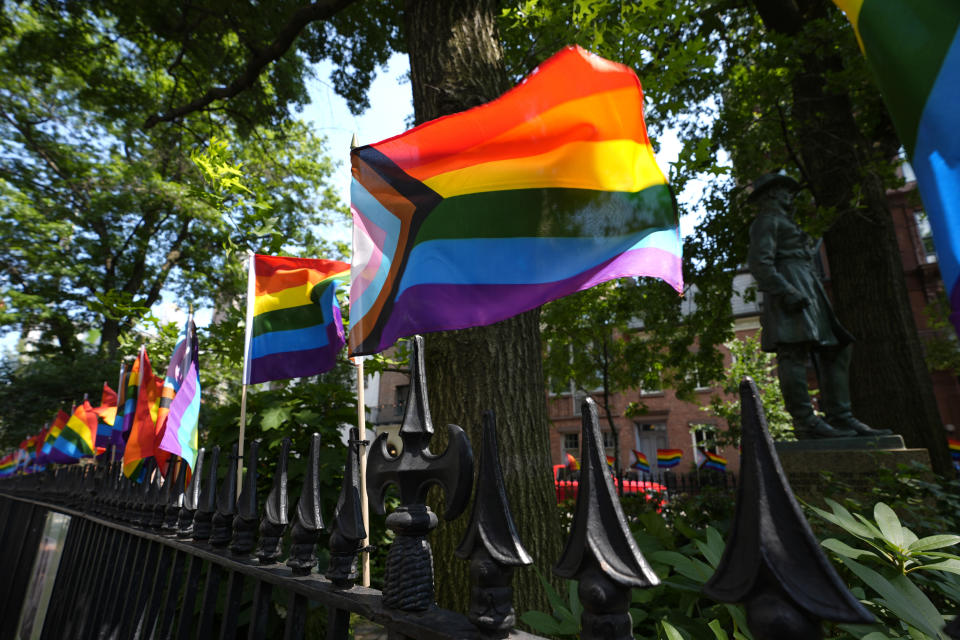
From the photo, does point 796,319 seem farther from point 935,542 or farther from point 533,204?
point 935,542

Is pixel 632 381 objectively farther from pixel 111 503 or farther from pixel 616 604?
pixel 616 604

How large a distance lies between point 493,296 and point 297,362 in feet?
8.31

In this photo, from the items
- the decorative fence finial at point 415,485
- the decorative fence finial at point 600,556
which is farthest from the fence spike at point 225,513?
the decorative fence finial at point 600,556

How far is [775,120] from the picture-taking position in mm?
8516

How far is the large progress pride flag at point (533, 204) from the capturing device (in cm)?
243

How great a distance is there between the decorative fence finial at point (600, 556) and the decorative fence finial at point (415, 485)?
10.9 inches

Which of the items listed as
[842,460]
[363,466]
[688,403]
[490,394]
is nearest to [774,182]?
[842,460]

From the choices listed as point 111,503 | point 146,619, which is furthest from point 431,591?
point 111,503

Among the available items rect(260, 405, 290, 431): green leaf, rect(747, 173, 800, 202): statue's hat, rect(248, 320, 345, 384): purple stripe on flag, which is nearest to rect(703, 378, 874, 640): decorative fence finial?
rect(248, 320, 345, 384): purple stripe on flag

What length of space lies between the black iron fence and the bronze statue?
568cm

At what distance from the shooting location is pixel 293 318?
176 inches

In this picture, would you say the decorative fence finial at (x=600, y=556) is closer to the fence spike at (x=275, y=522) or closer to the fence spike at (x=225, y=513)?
the fence spike at (x=275, y=522)

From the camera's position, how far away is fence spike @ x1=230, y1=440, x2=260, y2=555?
5.60 feet

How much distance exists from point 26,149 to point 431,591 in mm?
22512
